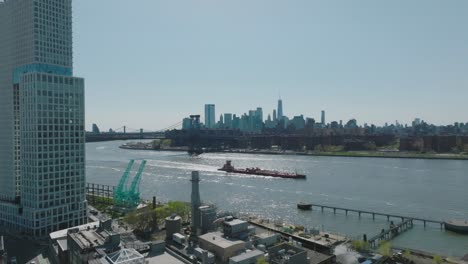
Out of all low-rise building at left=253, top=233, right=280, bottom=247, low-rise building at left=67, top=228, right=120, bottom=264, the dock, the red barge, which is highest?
low-rise building at left=67, top=228, right=120, bottom=264

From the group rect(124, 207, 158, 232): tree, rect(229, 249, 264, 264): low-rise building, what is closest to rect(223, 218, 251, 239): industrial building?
rect(229, 249, 264, 264): low-rise building

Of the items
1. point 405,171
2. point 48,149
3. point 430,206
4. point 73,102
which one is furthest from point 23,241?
point 405,171

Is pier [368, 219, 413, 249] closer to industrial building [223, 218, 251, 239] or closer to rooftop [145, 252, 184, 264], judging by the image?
industrial building [223, 218, 251, 239]

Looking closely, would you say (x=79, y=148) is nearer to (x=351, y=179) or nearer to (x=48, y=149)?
(x=48, y=149)

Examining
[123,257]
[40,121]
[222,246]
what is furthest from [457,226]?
[40,121]

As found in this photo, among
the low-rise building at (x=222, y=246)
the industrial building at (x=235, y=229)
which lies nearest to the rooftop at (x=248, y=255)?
the low-rise building at (x=222, y=246)

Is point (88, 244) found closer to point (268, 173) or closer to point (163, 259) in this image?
point (163, 259)
